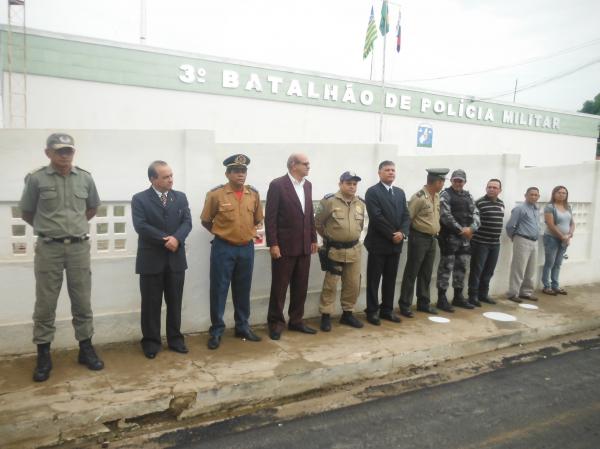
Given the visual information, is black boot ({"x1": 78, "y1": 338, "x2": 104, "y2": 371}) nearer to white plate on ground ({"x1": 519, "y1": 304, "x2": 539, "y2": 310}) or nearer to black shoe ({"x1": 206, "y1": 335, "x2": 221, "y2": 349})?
black shoe ({"x1": 206, "y1": 335, "x2": 221, "y2": 349})

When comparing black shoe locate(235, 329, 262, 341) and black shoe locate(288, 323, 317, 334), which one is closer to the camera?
black shoe locate(235, 329, 262, 341)

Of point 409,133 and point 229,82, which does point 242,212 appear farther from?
point 409,133

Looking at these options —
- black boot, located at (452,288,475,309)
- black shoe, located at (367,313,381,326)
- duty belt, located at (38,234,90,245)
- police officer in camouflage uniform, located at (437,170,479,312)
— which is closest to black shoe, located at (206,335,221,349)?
duty belt, located at (38,234,90,245)

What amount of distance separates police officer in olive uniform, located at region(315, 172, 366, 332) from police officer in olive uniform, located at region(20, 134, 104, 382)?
7.87ft

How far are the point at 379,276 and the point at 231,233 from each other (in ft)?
6.59

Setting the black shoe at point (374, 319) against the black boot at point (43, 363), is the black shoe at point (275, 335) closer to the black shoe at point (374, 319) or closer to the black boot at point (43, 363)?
the black shoe at point (374, 319)

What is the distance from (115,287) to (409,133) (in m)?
19.6

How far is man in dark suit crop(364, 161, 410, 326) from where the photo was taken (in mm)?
5387

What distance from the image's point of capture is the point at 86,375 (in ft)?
12.5

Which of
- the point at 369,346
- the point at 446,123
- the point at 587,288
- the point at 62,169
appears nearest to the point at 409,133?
the point at 446,123

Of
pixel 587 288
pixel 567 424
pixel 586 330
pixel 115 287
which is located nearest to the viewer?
pixel 567 424

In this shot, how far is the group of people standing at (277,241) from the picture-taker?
3.72m

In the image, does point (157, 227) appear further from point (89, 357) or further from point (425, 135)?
point (425, 135)

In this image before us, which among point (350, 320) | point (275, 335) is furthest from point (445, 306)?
point (275, 335)
